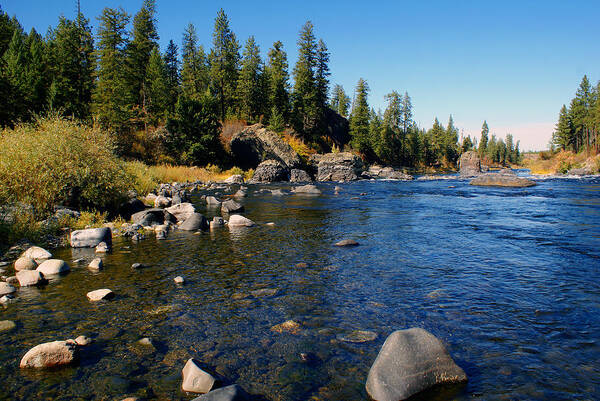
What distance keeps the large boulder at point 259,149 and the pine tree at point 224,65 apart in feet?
58.5

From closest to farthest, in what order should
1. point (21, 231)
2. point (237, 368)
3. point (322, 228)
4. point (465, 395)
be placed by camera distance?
point (465, 395), point (237, 368), point (21, 231), point (322, 228)

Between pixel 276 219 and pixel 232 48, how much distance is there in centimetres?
5914

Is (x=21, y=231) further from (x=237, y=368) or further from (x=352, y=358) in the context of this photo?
(x=352, y=358)

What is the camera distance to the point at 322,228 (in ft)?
45.6

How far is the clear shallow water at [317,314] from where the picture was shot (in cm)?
405

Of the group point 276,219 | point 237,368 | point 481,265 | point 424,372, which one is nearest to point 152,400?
point 237,368

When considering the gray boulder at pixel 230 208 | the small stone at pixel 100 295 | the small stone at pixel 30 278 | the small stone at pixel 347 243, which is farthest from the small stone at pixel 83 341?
the gray boulder at pixel 230 208

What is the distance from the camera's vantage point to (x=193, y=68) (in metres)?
73.8

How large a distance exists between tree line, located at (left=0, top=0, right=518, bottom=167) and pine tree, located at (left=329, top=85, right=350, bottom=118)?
34671mm

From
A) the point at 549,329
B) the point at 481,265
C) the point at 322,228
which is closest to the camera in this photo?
the point at 549,329

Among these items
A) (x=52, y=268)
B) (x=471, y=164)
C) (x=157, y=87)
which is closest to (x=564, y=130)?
(x=471, y=164)

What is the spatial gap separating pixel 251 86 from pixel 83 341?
61.6m

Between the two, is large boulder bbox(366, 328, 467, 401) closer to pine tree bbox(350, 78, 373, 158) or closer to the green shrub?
the green shrub

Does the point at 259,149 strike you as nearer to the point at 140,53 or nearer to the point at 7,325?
the point at 140,53
